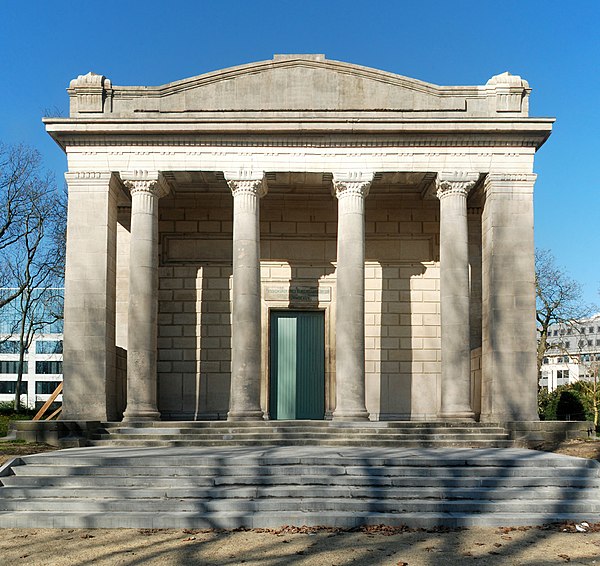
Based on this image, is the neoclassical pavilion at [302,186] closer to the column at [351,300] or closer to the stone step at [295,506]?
the column at [351,300]

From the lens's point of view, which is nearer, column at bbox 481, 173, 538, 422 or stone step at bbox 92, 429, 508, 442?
stone step at bbox 92, 429, 508, 442

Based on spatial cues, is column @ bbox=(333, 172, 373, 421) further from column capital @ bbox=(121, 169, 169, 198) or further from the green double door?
column capital @ bbox=(121, 169, 169, 198)

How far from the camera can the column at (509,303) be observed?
23.8 meters

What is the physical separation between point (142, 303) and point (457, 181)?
10540 mm

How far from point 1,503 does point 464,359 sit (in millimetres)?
14146

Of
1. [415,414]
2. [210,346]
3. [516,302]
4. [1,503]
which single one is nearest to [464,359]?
[516,302]

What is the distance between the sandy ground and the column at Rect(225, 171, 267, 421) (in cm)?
1008

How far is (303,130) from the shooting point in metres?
24.5

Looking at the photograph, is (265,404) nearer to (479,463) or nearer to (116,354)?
(116,354)

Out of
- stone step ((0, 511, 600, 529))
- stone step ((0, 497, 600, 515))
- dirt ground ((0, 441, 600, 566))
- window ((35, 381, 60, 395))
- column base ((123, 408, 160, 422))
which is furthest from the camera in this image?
window ((35, 381, 60, 395))

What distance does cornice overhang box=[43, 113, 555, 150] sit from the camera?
2442cm

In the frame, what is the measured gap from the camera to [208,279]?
28.5 meters

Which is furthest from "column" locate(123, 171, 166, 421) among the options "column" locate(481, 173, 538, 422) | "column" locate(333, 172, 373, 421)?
"column" locate(481, 173, 538, 422)

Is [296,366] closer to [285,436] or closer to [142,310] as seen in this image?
[285,436]
